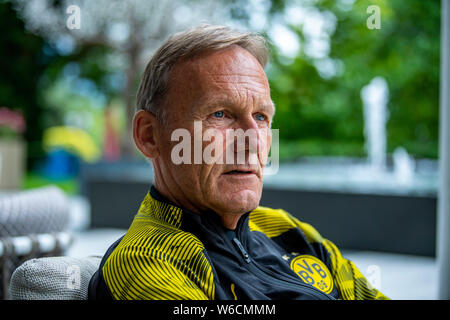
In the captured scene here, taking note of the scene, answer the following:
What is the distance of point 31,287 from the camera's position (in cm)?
119

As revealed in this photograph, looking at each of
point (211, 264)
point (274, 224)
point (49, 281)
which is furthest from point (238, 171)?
point (49, 281)

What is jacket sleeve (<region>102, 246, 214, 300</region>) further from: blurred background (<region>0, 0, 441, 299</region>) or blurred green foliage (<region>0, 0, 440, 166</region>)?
blurred green foliage (<region>0, 0, 440, 166</region>)

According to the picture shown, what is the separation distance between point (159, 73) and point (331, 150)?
12.9 metres

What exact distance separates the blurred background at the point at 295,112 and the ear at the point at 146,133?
263cm

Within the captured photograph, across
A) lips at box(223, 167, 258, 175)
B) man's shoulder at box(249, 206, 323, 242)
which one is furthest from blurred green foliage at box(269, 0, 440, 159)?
lips at box(223, 167, 258, 175)

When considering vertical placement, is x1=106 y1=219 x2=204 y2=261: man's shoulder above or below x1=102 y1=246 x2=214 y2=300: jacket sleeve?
above

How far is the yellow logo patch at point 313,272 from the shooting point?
4.49ft

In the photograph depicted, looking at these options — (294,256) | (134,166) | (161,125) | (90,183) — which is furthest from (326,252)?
(134,166)

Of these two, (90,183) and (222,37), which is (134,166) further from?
(222,37)

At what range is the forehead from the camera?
1147 millimetres

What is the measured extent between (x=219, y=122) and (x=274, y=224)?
19.6 inches

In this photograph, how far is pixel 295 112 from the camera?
32.3 ft

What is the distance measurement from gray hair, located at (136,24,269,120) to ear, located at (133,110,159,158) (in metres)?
0.02

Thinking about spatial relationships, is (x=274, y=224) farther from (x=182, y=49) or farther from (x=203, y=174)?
(x=182, y=49)
